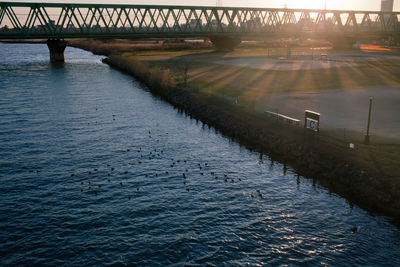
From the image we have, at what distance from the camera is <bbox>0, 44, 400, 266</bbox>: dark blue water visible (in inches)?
778

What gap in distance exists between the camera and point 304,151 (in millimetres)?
31938

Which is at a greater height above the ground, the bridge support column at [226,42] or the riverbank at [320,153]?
the bridge support column at [226,42]

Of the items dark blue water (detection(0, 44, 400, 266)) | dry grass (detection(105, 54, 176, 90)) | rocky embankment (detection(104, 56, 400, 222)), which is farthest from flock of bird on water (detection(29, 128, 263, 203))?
dry grass (detection(105, 54, 176, 90))

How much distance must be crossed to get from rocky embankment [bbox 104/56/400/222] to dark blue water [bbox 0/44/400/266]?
1358mm

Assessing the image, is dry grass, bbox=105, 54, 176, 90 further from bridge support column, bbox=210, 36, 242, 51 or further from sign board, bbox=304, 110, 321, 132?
bridge support column, bbox=210, 36, 242, 51

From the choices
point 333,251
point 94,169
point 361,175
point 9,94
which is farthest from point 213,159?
point 9,94

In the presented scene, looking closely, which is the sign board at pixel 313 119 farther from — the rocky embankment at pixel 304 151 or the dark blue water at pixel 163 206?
the dark blue water at pixel 163 206

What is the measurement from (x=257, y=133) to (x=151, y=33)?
97152 mm

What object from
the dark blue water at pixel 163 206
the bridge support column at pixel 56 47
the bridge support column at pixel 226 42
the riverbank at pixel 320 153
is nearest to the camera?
the dark blue water at pixel 163 206

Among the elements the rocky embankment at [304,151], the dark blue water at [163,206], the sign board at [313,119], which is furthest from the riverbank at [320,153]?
the dark blue water at [163,206]

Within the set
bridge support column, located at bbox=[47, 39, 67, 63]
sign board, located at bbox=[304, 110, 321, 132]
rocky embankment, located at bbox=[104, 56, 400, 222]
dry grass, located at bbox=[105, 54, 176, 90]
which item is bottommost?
rocky embankment, located at bbox=[104, 56, 400, 222]

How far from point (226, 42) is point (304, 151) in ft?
425

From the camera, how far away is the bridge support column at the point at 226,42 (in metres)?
155

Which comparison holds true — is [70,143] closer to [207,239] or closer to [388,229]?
[207,239]
